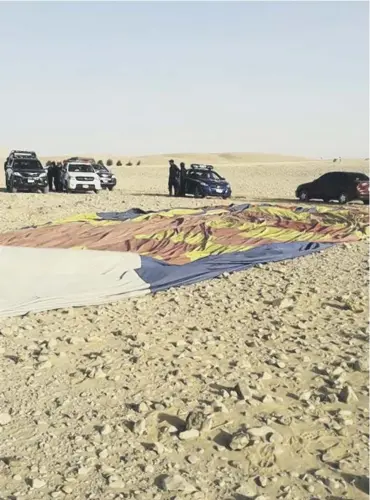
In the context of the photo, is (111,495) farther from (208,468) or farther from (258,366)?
(258,366)

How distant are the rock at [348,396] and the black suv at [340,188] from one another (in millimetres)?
20622

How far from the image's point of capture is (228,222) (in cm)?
1380

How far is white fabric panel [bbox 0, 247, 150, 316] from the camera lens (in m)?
8.31

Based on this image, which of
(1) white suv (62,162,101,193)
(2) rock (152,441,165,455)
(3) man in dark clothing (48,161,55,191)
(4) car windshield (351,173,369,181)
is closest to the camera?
(2) rock (152,441,165,455)

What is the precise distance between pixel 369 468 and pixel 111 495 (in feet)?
5.60

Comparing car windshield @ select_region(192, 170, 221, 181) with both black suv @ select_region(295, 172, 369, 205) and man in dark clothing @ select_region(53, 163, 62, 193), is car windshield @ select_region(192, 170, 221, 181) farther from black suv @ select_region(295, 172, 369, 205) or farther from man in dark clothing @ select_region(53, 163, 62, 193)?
man in dark clothing @ select_region(53, 163, 62, 193)

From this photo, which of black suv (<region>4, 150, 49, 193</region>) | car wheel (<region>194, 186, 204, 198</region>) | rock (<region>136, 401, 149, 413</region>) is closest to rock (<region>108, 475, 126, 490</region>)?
rock (<region>136, 401, 149, 413</region>)

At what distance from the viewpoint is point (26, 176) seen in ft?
96.9

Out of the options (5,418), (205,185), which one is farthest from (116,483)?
(205,185)

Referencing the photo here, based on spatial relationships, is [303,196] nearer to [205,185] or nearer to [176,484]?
[205,185]

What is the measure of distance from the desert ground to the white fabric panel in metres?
0.34

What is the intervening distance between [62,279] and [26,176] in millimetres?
21444

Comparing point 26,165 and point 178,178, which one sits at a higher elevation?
point 26,165

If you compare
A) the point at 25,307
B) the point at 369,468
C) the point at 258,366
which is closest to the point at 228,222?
the point at 25,307
